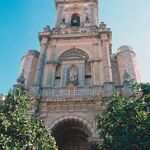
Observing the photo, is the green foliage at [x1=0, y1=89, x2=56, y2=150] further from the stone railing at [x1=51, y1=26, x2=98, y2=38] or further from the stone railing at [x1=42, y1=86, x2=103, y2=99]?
the stone railing at [x1=51, y1=26, x2=98, y2=38]

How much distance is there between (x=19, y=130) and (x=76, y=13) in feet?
67.9

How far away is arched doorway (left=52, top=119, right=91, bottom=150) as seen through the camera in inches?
818

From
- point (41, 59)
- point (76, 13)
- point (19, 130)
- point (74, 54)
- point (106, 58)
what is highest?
point (76, 13)

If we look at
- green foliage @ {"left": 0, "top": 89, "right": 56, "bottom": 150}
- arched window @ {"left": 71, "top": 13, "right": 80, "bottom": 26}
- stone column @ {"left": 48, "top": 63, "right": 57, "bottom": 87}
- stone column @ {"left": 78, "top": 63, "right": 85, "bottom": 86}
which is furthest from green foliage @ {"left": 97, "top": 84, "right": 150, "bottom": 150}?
arched window @ {"left": 71, "top": 13, "right": 80, "bottom": 26}

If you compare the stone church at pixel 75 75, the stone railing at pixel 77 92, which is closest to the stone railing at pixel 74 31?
the stone church at pixel 75 75

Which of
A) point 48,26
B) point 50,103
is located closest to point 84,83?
point 50,103

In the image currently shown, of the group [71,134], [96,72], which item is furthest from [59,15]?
[71,134]

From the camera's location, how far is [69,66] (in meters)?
25.2

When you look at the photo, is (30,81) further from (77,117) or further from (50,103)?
(77,117)

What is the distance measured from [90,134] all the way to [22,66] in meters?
9.55

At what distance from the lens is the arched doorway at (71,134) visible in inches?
818

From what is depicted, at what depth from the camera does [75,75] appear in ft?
79.9

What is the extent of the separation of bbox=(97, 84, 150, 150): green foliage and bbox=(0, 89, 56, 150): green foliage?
9.28ft

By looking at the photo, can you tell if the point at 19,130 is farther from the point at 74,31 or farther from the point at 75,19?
the point at 75,19
